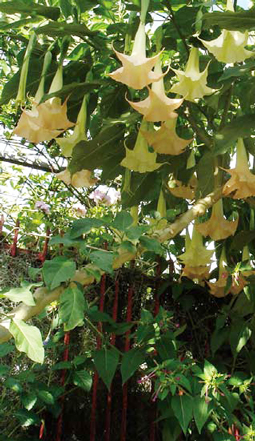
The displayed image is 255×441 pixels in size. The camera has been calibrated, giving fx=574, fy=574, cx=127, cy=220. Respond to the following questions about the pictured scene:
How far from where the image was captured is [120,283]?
1.91 metres

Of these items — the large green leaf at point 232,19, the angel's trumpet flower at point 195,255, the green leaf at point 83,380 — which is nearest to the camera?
the large green leaf at point 232,19

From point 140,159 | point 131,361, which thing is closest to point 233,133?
point 140,159

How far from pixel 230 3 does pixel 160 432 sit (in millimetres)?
1304

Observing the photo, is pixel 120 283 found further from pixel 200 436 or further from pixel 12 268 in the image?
pixel 200 436

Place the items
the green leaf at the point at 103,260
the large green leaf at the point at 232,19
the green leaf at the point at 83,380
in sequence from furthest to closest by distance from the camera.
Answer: the green leaf at the point at 83,380 < the large green leaf at the point at 232,19 < the green leaf at the point at 103,260

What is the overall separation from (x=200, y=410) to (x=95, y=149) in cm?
72

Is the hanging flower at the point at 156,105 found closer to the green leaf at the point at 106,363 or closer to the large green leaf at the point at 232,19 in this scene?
the large green leaf at the point at 232,19

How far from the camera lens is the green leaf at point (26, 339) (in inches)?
39.6

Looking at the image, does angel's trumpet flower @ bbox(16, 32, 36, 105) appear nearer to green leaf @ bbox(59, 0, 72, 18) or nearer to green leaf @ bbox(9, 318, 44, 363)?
green leaf @ bbox(59, 0, 72, 18)

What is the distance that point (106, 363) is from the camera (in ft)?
5.01

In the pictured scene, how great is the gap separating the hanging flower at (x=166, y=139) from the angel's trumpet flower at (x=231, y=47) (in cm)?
22

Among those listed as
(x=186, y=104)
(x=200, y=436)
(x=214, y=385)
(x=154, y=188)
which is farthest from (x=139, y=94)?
(x=200, y=436)

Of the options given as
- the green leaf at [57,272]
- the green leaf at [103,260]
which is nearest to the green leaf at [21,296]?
the green leaf at [57,272]

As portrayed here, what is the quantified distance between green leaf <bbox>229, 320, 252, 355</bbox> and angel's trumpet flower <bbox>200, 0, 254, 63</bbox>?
0.87m
